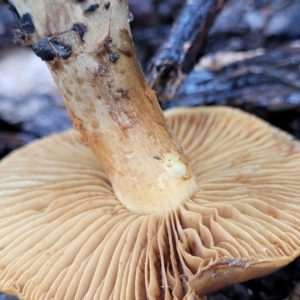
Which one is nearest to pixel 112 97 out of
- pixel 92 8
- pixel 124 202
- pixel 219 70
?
pixel 92 8

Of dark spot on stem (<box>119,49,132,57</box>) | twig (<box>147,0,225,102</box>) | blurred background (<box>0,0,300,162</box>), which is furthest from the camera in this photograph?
blurred background (<box>0,0,300,162</box>)

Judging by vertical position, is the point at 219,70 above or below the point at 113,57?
below

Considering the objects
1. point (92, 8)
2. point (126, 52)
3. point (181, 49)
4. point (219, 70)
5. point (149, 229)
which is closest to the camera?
point (92, 8)

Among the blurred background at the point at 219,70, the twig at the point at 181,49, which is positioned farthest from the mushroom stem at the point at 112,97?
the blurred background at the point at 219,70

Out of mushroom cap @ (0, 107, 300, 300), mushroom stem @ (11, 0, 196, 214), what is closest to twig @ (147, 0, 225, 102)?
mushroom cap @ (0, 107, 300, 300)

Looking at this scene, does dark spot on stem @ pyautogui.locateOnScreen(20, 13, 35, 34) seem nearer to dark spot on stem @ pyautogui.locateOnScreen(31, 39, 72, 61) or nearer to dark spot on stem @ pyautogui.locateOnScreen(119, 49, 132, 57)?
dark spot on stem @ pyautogui.locateOnScreen(31, 39, 72, 61)

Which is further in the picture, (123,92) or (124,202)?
(124,202)

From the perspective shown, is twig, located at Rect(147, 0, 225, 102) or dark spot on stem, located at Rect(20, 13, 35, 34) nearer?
dark spot on stem, located at Rect(20, 13, 35, 34)

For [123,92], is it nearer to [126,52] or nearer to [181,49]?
[126,52]

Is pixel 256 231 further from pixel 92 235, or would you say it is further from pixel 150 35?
pixel 150 35
